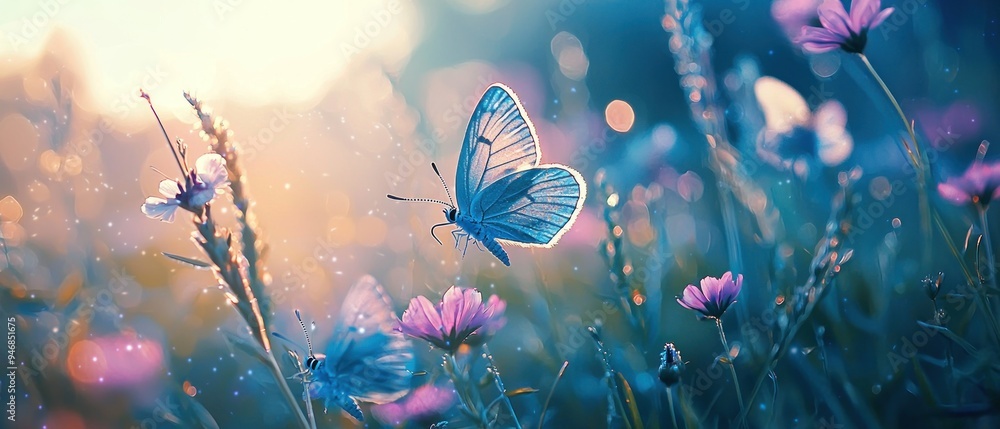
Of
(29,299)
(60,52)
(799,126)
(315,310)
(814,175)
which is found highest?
(60,52)

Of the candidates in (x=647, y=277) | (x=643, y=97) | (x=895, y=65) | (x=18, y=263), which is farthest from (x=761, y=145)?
(x=643, y=97)

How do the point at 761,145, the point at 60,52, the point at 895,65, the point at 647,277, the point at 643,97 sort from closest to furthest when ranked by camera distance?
the point at 647,277, the point at 761,145, the point at 60,52, the point at 895,65, the point at 643,97

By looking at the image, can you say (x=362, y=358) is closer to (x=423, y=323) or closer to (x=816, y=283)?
(x=423, y=323)

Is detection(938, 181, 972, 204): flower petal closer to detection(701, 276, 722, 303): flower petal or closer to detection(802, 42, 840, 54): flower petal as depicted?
detection(802, 42, 840, 54): flower petal

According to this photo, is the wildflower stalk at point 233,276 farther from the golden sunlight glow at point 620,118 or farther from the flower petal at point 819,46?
the golden sunlight glow at point 620,118

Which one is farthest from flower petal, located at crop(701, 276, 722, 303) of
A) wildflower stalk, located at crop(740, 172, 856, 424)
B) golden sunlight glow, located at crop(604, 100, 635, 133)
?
golden sunlight glow, located at crop(604, 100, 635, 133)

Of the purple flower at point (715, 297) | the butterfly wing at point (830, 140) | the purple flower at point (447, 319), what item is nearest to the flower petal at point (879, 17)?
the purple flower at point (715, 297)

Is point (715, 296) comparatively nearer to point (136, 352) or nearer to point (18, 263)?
point (136, 352)

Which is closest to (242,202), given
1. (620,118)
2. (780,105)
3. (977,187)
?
(977,187)
